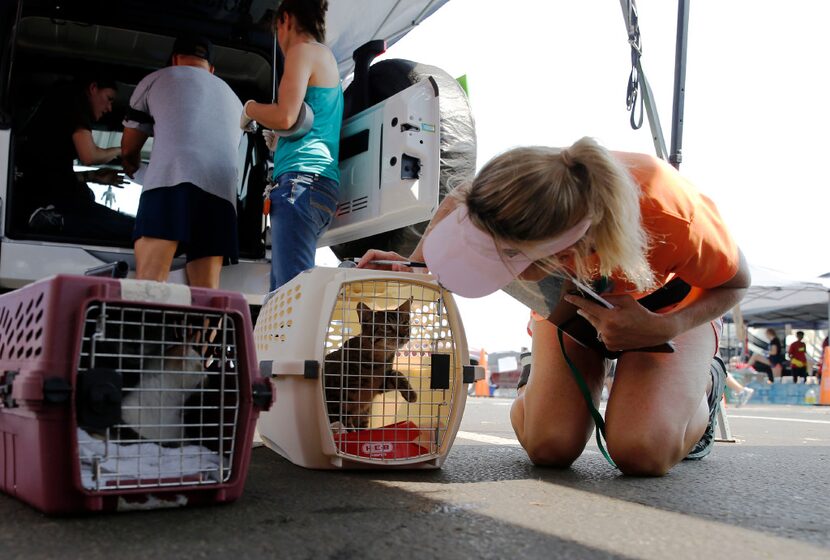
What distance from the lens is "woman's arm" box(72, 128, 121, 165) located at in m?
3.64

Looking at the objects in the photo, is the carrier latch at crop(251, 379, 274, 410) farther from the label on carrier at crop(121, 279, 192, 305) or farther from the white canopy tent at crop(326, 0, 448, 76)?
the white canopy tent at crop(326, 0, 448, 76)

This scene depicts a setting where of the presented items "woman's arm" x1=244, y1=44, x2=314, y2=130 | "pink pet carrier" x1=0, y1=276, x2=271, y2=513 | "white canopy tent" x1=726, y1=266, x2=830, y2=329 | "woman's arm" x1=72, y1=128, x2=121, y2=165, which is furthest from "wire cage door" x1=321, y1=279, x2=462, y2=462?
"white canopy tent" x1=726, y1=266, x2=830, y2=329

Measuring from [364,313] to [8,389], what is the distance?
0.95m

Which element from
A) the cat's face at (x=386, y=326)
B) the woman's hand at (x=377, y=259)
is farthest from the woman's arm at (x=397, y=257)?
the cat's face at (x=386, y=326)

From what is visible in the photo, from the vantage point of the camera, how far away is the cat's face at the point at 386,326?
214 centimetres

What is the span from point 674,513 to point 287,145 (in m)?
1.91

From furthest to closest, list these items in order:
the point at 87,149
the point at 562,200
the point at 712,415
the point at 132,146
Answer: the point at 87,149 → the point at 132,146 → the point at 712,415 → the point at 562,200

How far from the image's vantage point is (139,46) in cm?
407

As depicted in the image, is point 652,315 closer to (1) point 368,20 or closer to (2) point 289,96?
(2) point 289,96

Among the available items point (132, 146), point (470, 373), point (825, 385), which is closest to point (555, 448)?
point (470, 373)

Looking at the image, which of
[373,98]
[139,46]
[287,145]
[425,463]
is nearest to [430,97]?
[373,98]

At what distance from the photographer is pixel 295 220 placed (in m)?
2.81

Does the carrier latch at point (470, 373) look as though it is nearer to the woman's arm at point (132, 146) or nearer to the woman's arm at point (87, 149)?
the woman's arm at point (132, 146)

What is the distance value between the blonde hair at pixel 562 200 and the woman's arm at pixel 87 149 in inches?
102
